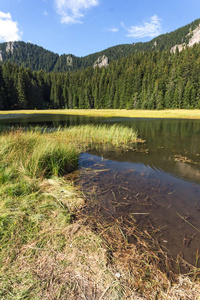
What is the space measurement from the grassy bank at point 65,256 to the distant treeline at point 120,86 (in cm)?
7284

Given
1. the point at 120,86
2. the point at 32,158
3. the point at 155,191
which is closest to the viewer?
the point at 155,191

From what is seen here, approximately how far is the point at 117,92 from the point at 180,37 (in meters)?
177

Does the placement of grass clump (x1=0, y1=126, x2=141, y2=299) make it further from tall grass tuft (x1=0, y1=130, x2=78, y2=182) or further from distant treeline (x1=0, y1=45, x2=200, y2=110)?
distant treeline (x1=0, y1=45, x2=200, y2=110)

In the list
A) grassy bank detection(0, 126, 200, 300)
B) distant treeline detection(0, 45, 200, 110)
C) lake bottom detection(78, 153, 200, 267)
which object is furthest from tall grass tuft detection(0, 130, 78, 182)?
distant treeline detection(0, 45, 200, 110)

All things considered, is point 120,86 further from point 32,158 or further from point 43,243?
point 43,243

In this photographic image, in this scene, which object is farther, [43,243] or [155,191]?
[155,191]

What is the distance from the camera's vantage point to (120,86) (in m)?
88.2

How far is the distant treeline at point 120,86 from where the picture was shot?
68.1 meters

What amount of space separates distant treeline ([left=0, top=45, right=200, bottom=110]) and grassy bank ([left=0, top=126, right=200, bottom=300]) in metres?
72.8

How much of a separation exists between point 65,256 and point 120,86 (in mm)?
95383

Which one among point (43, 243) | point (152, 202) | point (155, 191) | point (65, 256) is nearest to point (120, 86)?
point (155, 191)

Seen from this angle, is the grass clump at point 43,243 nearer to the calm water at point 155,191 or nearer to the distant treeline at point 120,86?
the calm water at point 155,191

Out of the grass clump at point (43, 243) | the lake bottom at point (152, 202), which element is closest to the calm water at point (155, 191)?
the lake bottom at point (152, 202)

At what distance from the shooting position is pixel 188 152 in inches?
441
